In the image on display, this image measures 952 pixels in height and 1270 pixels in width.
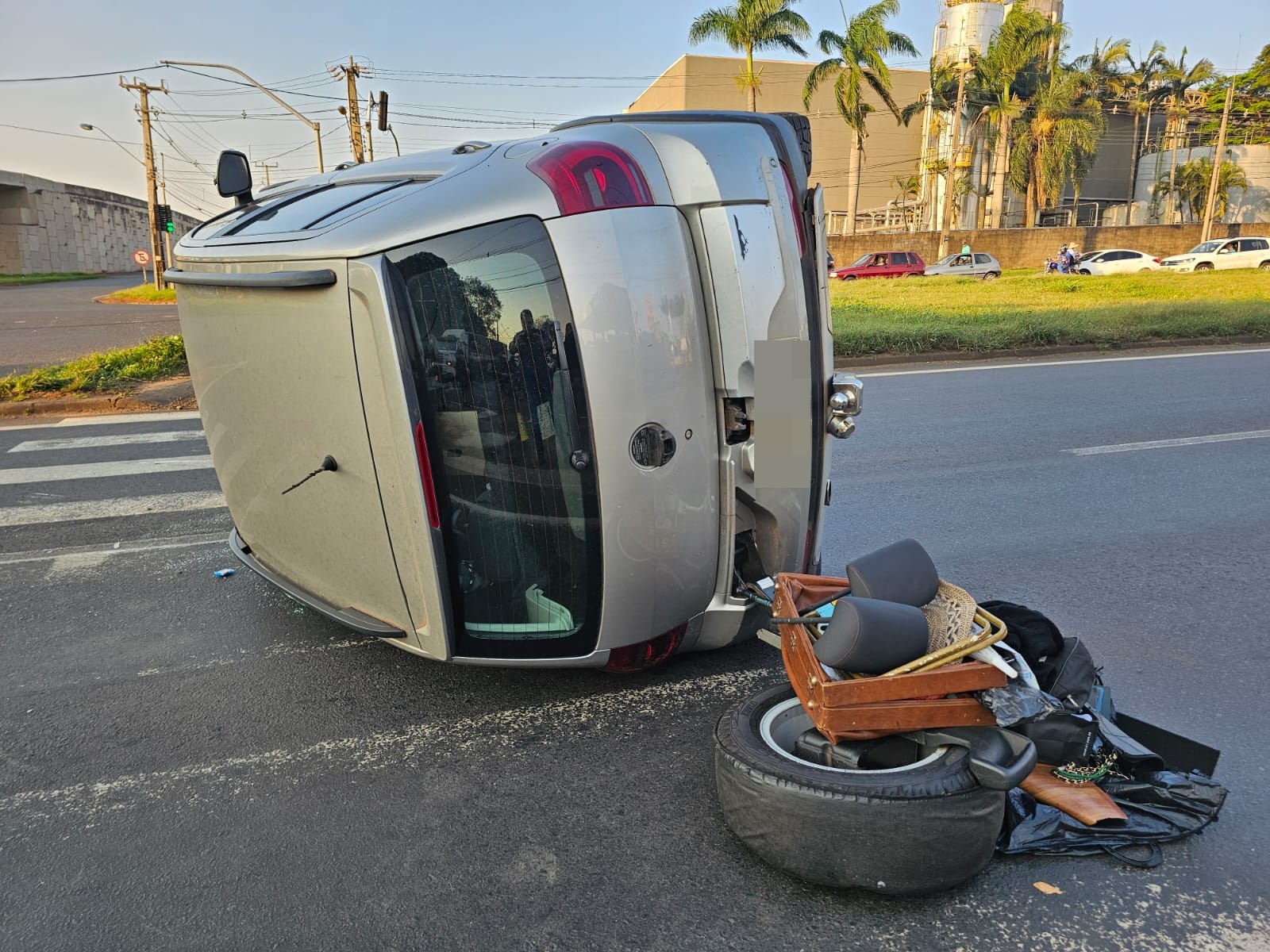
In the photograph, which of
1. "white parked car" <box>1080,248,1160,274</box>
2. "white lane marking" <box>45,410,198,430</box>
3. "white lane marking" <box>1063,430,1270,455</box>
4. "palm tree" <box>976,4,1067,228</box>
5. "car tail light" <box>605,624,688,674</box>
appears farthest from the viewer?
"palm tree" <box>976,4,1067,228</box>

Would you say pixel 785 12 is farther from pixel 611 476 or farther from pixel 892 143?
pixel 611 476

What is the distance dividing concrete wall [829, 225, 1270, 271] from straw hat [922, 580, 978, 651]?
144 feet

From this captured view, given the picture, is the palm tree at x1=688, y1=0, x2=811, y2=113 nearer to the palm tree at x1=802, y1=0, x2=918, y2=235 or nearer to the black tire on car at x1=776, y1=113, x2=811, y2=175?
the palm tree at x1=802, y1=0, x2=918, y2=235

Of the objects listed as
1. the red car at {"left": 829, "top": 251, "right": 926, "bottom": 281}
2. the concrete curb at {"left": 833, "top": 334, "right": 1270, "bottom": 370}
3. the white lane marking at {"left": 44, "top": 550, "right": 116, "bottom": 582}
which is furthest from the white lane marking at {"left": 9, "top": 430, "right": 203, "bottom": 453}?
the red car at {"left": 829, "top": 251, "right": 926, "bottom": 281}

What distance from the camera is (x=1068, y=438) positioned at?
26.3 ft

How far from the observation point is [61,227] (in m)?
54.1

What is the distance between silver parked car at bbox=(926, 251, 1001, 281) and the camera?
3538 centimetres

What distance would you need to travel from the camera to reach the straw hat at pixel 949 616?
2711 mm

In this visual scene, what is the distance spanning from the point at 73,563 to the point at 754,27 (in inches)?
1397

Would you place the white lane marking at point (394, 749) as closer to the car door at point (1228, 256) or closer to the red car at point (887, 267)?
the red car at point (887, 267)

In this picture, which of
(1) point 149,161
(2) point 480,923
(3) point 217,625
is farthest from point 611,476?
(1) point 149,161

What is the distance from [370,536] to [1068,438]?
21.9 feet

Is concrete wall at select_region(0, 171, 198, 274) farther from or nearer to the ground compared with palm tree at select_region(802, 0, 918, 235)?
nearer to the ground

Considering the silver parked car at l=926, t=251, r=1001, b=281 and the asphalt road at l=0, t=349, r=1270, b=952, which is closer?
the asphalt road at l=0, t=349, r=1270, b=952
